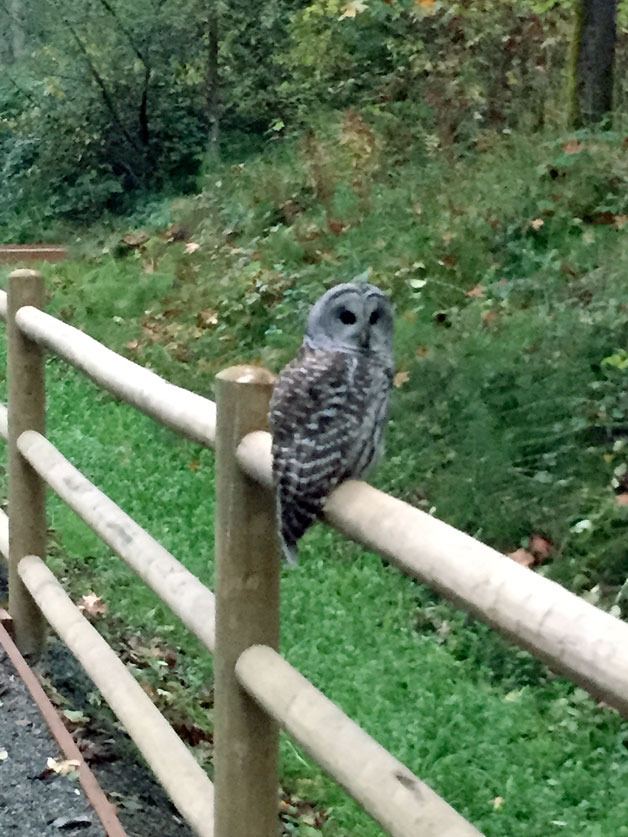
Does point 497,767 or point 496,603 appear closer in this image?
point 496,603

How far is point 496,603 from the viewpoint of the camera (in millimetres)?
1538

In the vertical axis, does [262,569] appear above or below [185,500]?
above

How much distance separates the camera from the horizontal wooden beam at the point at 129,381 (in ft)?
8.86

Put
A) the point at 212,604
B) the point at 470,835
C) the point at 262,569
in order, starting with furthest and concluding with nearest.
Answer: the point at 212,604 → the point at 262,569 → the point at 470,835

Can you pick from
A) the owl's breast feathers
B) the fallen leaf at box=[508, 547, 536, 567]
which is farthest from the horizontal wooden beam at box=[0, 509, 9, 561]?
the owl's breast feathers

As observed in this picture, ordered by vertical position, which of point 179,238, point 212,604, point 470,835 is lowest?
point 179,238

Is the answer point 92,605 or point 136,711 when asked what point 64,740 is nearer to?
point 136,711

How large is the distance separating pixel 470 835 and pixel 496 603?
1.34 feet

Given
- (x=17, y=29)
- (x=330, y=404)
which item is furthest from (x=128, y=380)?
(x=17, y=29)

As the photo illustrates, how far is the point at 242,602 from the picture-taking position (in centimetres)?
242

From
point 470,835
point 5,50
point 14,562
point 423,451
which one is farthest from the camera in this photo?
point 5,50

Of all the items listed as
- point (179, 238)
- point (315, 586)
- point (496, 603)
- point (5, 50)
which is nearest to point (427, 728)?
point (315, 586)

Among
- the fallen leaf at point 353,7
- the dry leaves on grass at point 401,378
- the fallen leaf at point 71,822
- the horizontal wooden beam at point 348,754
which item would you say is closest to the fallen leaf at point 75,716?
the fallen leaf at point 71,822

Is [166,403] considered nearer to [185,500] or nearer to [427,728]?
[427,728]
